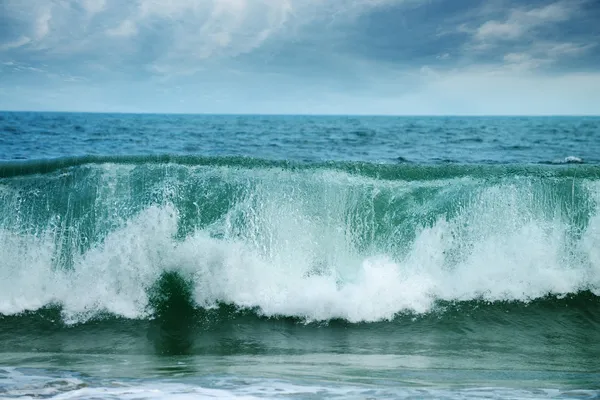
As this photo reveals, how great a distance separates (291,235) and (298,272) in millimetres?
672

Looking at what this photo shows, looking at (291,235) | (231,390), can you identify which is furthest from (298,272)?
(231,390)

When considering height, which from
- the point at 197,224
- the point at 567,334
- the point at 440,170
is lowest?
the point at 567,334

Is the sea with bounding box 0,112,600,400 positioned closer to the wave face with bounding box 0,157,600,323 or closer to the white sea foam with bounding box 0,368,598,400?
the wave face with bounding box 0,157,600,323

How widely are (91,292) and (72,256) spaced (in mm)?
893

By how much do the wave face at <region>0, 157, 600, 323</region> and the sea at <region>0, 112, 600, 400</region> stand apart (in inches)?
1.0

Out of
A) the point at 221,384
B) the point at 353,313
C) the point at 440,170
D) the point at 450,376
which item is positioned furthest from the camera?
the point at 440,170

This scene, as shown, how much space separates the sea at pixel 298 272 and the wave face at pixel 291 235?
3cm

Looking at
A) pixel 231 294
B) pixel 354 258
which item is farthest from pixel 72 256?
pixel 354 258

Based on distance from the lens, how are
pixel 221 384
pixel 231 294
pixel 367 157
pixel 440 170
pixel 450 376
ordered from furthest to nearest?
pixel 367 157, pixel 440 170, pixel 231 294, pixel 450 376, pixel 221 384

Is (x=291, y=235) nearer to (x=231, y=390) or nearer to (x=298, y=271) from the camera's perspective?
(x=298, y=271)

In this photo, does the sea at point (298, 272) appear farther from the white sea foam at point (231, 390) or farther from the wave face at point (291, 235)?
the white sea foam at point (231, 390)

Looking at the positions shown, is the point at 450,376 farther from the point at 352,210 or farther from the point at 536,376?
the point at 352,210

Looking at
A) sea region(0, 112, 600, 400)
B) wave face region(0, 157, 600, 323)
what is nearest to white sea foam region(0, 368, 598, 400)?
sea region(0, 112, 600, 400)

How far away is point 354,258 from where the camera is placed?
8555 mm
